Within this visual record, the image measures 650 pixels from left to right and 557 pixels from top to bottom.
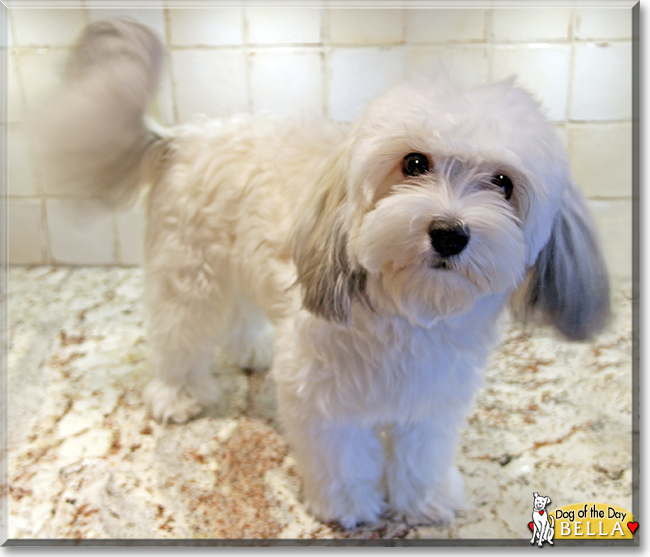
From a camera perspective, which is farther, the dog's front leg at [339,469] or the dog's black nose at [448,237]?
the dog's front leg at [339,469]

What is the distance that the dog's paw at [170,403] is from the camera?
141 cm

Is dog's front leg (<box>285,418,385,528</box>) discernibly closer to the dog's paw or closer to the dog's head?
the dog's head

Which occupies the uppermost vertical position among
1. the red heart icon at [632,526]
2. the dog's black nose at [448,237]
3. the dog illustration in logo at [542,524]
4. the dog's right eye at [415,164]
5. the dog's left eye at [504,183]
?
the dog's right eye at [415,164]

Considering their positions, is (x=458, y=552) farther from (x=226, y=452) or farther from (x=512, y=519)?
(x=226, y=452)

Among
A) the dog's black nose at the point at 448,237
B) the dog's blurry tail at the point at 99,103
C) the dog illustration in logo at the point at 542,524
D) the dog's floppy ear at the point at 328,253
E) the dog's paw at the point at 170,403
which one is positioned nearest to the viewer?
the dog's black nose at the point at 448,237

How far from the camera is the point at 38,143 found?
1203 mm

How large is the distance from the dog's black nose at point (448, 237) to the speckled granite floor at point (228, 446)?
1.45ft

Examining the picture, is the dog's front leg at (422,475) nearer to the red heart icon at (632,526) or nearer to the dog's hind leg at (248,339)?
the red heart icon at (632,526)

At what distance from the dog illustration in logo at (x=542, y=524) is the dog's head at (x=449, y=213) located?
1.31 feet

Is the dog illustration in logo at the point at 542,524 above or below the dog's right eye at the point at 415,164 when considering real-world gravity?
below

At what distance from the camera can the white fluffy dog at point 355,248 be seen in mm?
771

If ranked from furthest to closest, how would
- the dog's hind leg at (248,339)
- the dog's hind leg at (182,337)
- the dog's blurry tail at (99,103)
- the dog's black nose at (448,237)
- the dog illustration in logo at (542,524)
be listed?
the dog's hind leg at (248,339)
the dog's hind leg at (182,337)
the dog's blurry tail at (99,103)
the dog illustration in logo at (542,524)
the dog's black nose at (448,237)

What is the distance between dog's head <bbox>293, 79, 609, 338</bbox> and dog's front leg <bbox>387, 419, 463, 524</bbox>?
355mm

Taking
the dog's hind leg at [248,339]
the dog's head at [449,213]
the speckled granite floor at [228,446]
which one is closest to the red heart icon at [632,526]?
the speckled granite floor at [228,446]
